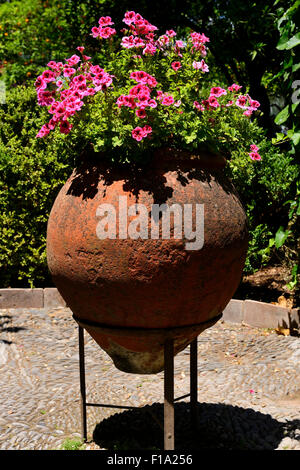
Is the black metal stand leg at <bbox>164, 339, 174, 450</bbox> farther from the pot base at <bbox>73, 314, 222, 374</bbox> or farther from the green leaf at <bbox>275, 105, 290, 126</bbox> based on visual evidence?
the green leaf at <bbox>275, 105, 290, 126</bbox>

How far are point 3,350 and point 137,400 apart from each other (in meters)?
1.83

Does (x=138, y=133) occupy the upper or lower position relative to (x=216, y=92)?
lower

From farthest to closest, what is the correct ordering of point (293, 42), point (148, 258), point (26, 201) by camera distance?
point (26, 201), point (293, 42), point (148, 258)

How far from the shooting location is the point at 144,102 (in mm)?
2781

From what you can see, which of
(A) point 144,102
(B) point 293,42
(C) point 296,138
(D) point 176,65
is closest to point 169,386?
(A) point 144,102

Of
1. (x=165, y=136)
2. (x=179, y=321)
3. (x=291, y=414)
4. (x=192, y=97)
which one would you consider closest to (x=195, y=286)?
(x=179, y=321)

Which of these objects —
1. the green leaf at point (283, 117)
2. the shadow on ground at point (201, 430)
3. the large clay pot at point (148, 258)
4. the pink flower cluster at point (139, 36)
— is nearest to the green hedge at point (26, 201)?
the shadow on ground at point (201, 430)

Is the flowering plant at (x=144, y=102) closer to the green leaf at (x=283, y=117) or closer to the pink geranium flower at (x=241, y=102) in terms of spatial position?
the pink geranium flower at (x=241, y=102)

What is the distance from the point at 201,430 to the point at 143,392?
0.89 m

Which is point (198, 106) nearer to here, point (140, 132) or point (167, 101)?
point (167, 101)

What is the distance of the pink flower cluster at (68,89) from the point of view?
2963 millimetres

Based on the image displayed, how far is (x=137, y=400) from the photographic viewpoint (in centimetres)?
443

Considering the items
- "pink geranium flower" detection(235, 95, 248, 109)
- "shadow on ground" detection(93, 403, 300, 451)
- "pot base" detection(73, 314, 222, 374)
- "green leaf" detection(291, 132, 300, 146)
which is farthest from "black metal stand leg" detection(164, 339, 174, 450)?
"green leaf" detection(291, 132, 300, 146)

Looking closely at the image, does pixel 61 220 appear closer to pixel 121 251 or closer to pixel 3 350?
pixel 121 251
